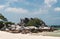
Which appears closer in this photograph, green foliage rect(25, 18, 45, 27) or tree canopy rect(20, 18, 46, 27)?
green foliage rect(25, 18, 45, 27)

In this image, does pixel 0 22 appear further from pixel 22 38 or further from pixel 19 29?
pixel 22 38

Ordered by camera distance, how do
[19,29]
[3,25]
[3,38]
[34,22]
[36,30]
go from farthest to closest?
[34,22]
[36,30]
[3,25]
[19,29]
[3,38]

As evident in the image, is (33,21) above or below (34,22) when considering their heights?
above

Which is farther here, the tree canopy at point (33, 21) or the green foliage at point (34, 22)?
the tree canopy at point (33, 21)

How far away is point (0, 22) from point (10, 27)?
9.04 ft

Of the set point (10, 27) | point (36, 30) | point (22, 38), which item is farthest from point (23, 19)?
point (22, 38)

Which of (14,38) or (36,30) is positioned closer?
(14,38)

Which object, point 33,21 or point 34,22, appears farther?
point 33,21

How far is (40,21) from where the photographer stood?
78125mm

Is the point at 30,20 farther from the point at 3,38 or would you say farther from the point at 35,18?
the point at 3,38

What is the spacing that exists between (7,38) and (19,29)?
30480 millimetres

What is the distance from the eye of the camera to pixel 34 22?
74.0 metres

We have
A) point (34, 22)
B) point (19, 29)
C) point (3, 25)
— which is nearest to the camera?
point (19, 29)

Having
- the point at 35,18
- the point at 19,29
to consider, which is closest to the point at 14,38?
the point at 19,29
